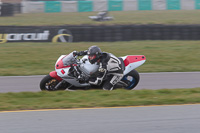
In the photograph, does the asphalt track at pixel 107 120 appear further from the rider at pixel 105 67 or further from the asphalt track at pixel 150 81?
the asphalt track at pixel 150 81

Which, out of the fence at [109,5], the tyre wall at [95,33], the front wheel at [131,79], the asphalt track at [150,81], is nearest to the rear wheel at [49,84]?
the asphalt track at [150,81]

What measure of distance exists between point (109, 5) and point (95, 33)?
17151mm

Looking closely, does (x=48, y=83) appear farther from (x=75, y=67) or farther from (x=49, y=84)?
(x=75, y=67)

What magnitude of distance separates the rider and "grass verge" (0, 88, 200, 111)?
1.39 ft

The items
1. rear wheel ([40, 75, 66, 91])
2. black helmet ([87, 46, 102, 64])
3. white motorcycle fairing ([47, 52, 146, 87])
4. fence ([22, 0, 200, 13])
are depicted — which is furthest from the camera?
fence ([22, 0, 200, 13])

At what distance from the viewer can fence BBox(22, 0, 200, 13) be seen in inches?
1323

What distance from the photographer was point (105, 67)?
7680 millimetres

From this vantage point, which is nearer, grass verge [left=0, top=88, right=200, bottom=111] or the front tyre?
grass verge [left=0, top=88, right=200, bottom=111]

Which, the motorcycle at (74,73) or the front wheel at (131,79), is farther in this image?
the front wheel at (131,79)

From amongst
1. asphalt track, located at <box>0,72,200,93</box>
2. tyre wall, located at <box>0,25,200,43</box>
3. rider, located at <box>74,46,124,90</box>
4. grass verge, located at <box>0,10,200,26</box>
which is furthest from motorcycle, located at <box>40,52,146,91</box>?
grass verge, located at <box>0,10,200,26</box>

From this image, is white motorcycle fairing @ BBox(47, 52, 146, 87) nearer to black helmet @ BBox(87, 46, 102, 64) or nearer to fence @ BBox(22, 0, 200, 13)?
black helmet @ BBox(87, 46, 102, 64)

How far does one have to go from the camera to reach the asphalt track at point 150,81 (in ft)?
30.6

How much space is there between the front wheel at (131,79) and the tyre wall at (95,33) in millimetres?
9554

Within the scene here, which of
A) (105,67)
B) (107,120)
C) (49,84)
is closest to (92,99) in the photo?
(105,67)
